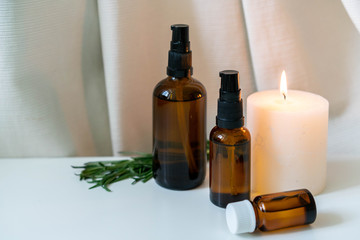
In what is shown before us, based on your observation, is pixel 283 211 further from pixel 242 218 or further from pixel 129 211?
pixel 129 211

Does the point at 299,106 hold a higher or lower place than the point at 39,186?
higher

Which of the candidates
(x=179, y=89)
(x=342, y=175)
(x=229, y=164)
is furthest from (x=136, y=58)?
(x=342, y=175)

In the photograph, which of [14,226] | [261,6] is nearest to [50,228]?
[14,226]

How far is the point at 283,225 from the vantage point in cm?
57

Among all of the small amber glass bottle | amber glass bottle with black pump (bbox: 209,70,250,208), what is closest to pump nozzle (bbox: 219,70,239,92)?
amber glass bottle with black pump (bbox: 209,70,250,208)

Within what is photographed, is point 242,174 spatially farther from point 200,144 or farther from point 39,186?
point 39,186

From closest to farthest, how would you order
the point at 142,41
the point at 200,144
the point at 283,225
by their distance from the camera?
the point at 283,225 → the point at 200,144 → the point at 142,41

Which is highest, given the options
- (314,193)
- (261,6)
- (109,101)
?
(261,6)

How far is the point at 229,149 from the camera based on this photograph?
0.61 meters

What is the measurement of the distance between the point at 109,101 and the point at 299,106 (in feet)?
1.06

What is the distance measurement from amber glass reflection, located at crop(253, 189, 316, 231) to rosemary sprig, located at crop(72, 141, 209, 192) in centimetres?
21

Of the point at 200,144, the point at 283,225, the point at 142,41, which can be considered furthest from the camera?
→ the point at 142,41

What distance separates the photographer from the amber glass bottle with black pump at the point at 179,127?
2.13ft

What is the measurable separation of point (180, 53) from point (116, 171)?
0.23 m
